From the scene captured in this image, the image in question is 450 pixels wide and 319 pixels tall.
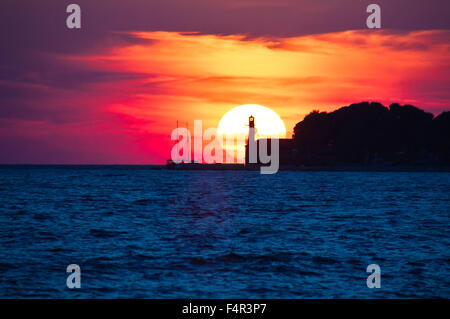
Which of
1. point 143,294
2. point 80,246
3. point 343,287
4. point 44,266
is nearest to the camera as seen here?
point 143,294

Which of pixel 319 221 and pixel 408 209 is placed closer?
pixel 319 221

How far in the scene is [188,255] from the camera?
23.0 m

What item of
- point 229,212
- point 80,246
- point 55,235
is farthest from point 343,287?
point 229,212

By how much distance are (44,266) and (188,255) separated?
5.64 metres

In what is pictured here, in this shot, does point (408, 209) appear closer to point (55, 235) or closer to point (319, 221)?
point (319, 221)

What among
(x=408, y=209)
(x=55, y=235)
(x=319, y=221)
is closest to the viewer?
(x=55, y=235)

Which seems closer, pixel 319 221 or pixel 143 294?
pixel 143 294

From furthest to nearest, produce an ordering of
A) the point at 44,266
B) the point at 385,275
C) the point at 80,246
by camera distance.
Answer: the point at 80,246 < the point at 44,266 < the point at 385,275

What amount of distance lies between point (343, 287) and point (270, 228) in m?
16.7
